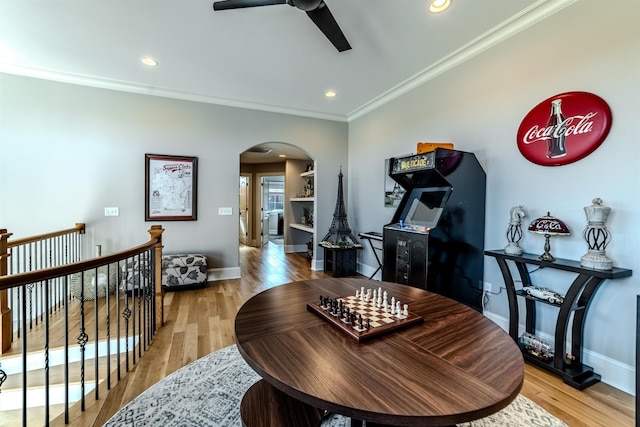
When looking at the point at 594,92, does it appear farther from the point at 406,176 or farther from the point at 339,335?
the point at 339,335

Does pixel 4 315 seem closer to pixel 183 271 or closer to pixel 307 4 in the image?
pixel 183 271

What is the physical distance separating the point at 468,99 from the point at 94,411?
421 centimetres

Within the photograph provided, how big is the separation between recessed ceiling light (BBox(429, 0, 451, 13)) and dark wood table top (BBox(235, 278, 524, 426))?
2443mm

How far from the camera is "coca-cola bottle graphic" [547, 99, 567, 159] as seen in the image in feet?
7.50

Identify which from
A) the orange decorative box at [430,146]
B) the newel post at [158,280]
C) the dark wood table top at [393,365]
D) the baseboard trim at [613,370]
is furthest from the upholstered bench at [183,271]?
the baseboard trim at [613,370]

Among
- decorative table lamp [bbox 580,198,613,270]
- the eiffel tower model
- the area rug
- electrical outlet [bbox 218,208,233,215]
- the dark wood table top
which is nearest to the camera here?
the dark wood table top

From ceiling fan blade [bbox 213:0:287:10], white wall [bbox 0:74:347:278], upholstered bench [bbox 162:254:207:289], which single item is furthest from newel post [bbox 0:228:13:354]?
ceiling fan blade [bbox 213:0:287:10]

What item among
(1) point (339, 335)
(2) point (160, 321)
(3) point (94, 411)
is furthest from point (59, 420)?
(1) point (339, 335)

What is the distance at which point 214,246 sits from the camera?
15.1ft

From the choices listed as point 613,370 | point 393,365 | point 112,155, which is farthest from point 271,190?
point 393,365

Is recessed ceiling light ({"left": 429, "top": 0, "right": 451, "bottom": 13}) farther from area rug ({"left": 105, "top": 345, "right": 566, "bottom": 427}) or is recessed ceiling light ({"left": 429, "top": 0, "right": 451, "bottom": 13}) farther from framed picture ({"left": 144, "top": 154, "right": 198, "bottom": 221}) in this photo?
framed picture ({"left": 144, "top": 154, "right": 198, "bottom": 221})

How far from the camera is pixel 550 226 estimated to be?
7.07ft

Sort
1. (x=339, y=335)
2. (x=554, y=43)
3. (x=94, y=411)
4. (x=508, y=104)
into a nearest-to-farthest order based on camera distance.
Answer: (x=339, y=335), (x=94, y=411), (x=554, y=43), (x=508, y=104)

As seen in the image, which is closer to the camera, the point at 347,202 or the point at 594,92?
the point at 594,92
